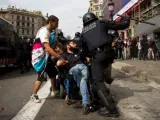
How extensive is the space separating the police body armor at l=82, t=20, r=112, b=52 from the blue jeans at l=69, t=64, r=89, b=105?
432 mm

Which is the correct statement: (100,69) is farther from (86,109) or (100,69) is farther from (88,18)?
(88,18)

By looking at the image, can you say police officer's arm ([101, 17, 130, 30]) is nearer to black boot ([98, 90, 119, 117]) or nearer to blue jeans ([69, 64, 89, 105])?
blue jeans ([69, 64, 89, 105])

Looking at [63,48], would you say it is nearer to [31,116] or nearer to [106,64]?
[106,64]

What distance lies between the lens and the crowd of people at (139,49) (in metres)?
18.9

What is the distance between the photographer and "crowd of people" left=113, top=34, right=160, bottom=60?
18.9m

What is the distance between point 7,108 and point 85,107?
1561mm

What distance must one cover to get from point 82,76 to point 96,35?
0.85 m

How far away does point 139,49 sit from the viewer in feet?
63.3

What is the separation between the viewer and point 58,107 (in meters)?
5.65

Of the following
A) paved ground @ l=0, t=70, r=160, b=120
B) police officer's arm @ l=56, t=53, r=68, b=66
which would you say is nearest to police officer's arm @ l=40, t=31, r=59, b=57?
police officer's arm @ l=56, t=53, r=68, b=66

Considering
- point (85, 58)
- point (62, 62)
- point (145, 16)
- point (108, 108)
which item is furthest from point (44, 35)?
point (145, 16)

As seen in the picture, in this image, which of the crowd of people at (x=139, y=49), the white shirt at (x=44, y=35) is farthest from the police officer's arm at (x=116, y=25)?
the crowd of people at (x=139, y=49)

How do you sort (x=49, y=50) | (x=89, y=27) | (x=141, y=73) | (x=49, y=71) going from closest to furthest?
(x=89, y=27)
(x=49, y=50)
(x=49, y=71)
(x=141, y=73)

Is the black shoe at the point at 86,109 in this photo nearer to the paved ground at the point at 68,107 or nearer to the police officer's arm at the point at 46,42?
the paved ground at the point at 68,107
